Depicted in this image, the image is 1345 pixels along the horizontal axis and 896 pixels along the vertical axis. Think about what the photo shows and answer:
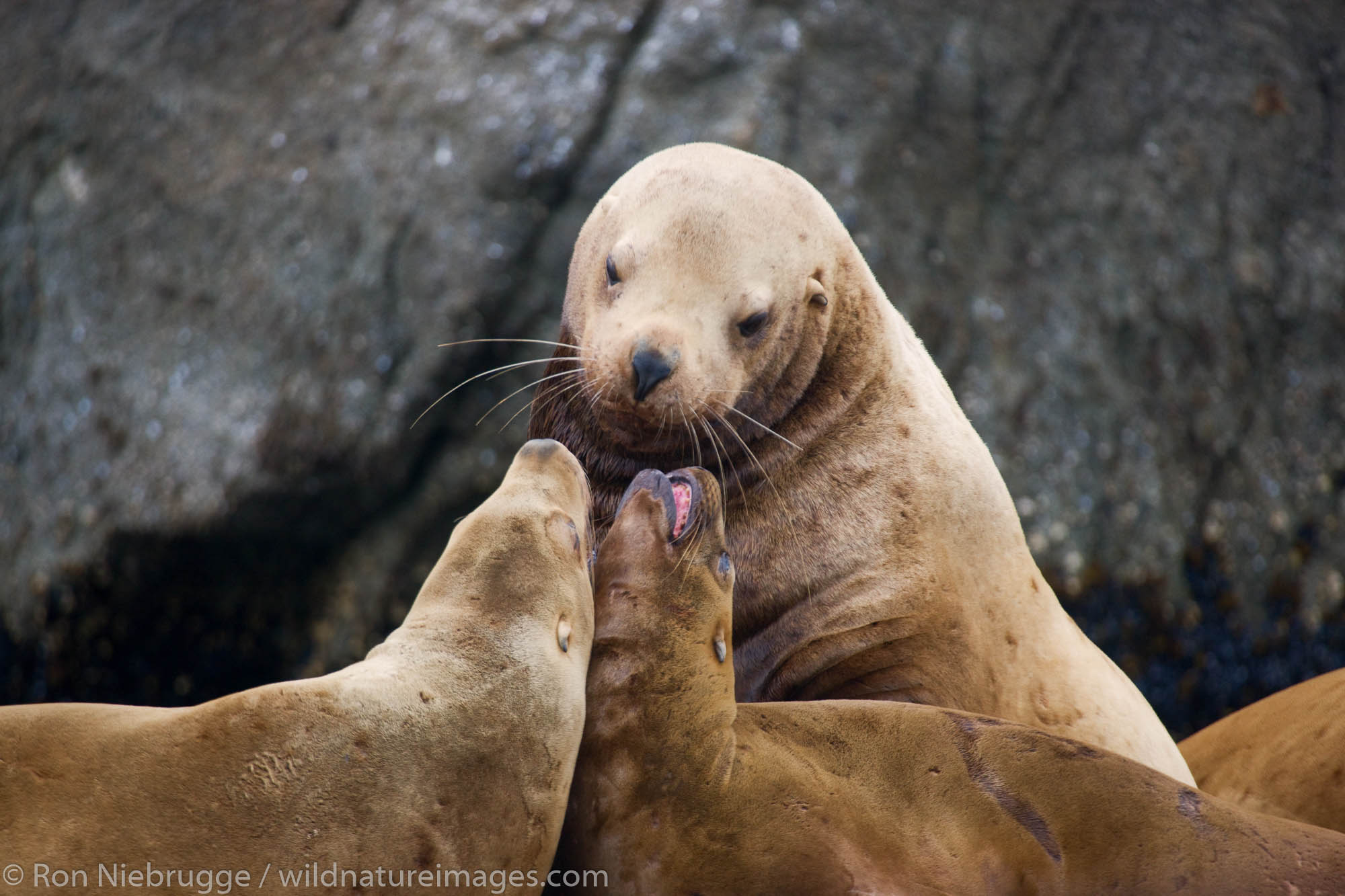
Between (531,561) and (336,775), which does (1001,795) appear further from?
(336,775)

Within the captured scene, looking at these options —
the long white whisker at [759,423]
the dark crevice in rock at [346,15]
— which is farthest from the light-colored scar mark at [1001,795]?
the dark crevice in rock at [346,15]

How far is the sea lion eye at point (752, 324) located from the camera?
330 cm

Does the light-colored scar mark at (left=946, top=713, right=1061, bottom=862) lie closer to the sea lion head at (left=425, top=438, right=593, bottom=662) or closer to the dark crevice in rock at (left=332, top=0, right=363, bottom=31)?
the sea lion head at (left=425, top=438, right=593, bottom=662)

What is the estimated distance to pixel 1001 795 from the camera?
279cm

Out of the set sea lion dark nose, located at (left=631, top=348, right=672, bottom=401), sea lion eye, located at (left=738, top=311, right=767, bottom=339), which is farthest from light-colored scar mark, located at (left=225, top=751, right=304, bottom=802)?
sea lion eye, located at (left=738, top=311, right=767, bottom=339)

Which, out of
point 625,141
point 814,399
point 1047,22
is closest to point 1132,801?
point 814,399

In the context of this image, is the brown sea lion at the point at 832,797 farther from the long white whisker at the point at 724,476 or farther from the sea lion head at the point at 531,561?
the long white whisker at the point at 724,476

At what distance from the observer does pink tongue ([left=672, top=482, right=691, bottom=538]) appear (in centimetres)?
306

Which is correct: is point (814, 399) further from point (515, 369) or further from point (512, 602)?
point (515, 369)

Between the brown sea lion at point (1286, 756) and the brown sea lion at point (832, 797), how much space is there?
131 cm

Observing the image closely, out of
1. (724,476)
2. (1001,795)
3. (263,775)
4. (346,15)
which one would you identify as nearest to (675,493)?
(724,476)

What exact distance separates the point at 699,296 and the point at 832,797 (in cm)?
127

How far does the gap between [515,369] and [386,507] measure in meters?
0.99

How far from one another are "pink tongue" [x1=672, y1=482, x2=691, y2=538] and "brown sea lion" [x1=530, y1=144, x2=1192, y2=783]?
17 centimetres
